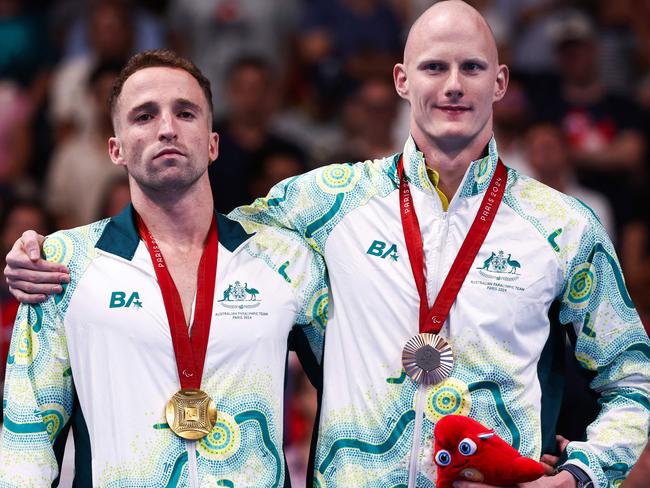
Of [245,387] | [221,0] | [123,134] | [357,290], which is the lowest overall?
[245,387]

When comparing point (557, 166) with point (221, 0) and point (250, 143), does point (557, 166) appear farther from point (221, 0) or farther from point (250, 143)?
point (221, 0)

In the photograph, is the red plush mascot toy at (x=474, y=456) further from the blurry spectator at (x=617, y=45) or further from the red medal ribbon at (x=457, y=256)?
the blurry spectator at (x=617, y=45)

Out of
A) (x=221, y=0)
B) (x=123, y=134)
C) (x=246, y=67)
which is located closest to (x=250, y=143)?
(x=246, y=67)

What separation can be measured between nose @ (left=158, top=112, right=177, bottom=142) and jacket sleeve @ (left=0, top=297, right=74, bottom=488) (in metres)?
0.67

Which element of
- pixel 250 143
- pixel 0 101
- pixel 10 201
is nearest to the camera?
pixel 10 201

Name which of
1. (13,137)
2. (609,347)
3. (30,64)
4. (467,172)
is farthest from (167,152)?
(30,64)

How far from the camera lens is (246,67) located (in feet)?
29.0

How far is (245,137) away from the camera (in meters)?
8.52

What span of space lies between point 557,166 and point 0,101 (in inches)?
154

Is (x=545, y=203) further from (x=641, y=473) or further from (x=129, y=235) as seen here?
(x=641, y=473)

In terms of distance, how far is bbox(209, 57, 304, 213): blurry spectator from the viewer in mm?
8094

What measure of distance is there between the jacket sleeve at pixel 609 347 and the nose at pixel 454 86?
663 millimetres

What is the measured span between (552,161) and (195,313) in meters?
4.36

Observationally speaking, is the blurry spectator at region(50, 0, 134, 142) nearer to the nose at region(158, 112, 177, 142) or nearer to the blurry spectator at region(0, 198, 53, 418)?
the blurry spectator at region(0, 198, 53, 418)
